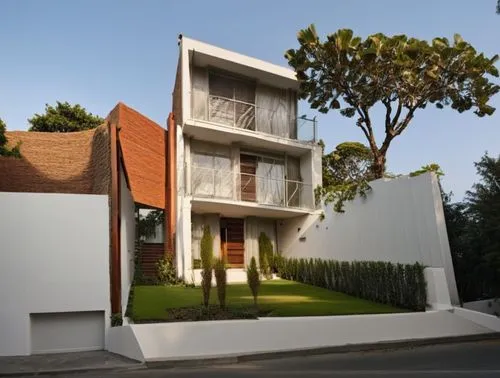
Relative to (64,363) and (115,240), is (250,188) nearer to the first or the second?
(115,240)

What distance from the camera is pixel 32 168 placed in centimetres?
1636

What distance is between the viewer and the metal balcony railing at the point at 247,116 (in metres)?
20.6

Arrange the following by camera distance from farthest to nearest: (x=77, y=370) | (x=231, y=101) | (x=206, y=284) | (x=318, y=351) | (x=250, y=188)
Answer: (x=250, y=188)
(x=231, y=101)
(x=206, y=284)
(x=318, y=351)
(x=77, y=370)

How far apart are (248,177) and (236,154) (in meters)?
1.12

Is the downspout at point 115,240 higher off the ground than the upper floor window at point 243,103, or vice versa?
the upper floor window at point 243,103

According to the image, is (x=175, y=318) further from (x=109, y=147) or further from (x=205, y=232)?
(x=205, y=232)

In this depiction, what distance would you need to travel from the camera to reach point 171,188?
19375 mm

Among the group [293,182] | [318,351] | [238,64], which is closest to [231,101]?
[238,64]

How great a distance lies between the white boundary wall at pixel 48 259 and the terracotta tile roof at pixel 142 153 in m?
4.30

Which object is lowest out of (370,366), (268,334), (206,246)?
(370,366)

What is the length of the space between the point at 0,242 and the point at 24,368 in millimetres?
3270

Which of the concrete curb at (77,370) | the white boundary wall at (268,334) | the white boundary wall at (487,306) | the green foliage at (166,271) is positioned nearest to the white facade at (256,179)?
the green foliage at (166,271)

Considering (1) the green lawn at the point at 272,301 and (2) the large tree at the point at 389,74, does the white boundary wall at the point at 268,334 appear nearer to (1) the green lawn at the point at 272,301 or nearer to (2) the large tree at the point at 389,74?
(1) the green lawn at the point at 272,301

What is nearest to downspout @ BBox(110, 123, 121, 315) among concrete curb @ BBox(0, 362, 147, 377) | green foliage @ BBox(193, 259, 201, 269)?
concrete curb @ BBox(0, 362, 147, 377)
